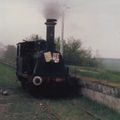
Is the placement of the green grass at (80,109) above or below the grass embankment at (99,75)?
below

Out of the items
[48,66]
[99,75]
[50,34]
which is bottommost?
[99,75]

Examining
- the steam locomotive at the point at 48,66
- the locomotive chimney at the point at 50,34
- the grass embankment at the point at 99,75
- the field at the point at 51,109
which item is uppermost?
the locomotive chimney at the point at 50,34

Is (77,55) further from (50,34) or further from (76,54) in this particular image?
(50,34)

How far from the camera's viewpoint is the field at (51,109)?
1466cm

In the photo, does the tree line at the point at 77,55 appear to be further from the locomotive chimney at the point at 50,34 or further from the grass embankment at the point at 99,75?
the locomotive chimney at the point at 50,34

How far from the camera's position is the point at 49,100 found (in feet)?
66.1

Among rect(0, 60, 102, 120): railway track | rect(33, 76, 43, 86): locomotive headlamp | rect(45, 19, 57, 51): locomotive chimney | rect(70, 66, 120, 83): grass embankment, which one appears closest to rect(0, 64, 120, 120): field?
rect(0, 60, 102, 120): railway track

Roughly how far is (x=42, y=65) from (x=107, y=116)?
Result: 22.7 feet

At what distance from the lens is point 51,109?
1675 centimetres

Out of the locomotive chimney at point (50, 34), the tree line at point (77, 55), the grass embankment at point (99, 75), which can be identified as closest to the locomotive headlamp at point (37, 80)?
the locomotive chimney at point (50, 34)

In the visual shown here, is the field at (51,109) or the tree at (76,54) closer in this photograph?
the field at (51,109)

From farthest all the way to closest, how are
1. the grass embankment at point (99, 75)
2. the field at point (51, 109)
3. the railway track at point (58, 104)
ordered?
the grass embankment at point (99, 75)
the railway track at point (58, 104)
the field at point (51, 109)

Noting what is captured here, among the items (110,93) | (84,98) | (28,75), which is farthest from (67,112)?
(28,75)

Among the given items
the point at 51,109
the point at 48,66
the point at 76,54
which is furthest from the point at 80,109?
the point at 76,54
